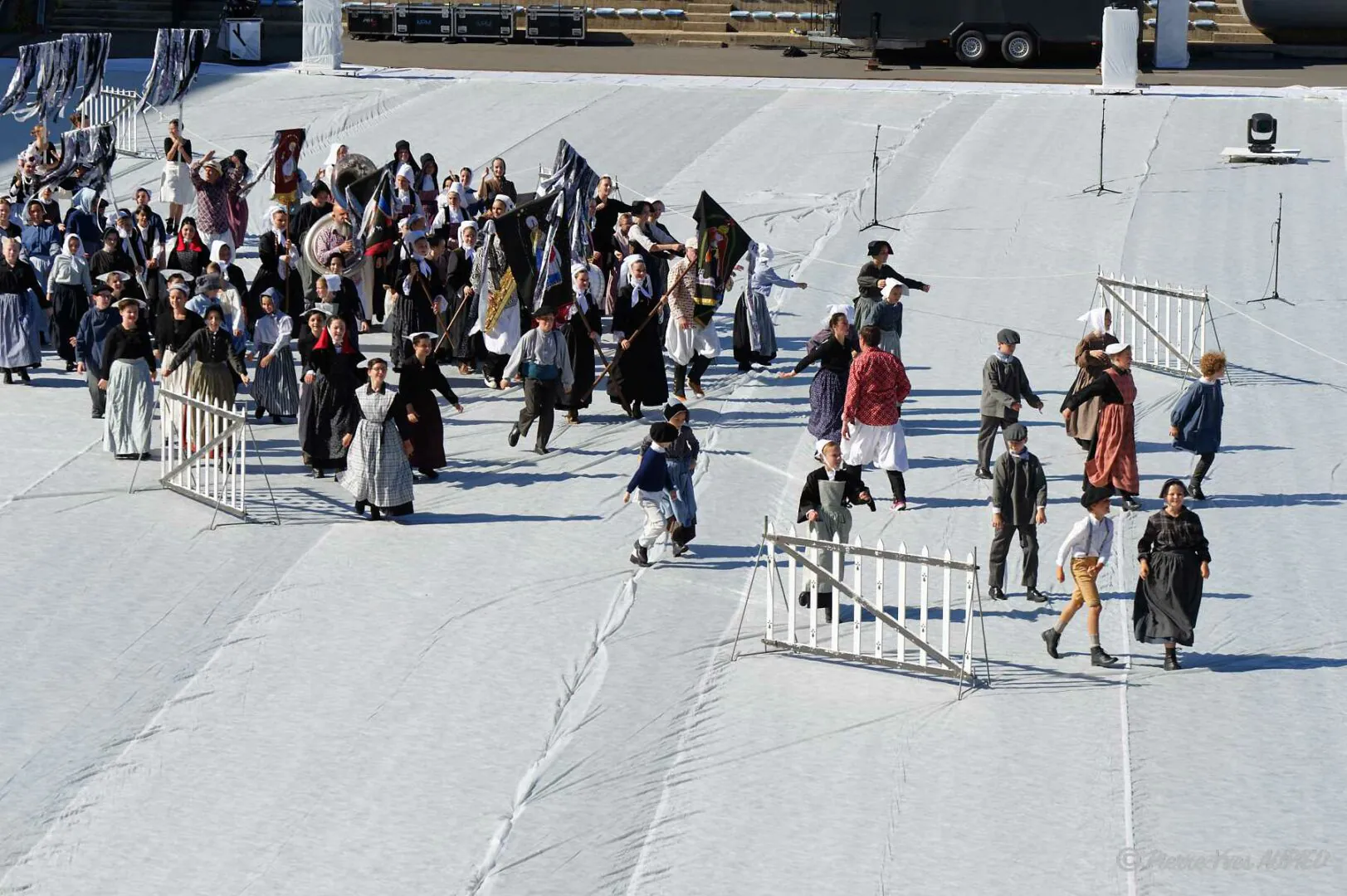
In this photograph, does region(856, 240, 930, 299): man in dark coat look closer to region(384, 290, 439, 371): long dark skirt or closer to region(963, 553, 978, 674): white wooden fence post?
region(384, 290, 439, 371): long dark skirt

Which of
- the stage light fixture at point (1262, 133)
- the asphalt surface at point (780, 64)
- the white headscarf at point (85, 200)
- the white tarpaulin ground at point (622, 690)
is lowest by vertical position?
the white tarpaulin ground at point (622, 690)

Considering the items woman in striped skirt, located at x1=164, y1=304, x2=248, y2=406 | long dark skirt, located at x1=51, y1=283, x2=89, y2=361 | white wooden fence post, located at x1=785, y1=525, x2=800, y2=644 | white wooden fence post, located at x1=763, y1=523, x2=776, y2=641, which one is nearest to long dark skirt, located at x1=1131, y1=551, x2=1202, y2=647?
white wooden fence post, located at x1=785, y1=525, x2=800, y2=644

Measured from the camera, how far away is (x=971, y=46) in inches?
1423

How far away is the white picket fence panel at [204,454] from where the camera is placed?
15.5 meters

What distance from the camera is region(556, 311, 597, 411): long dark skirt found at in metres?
17.4

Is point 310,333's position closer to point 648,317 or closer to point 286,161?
point 648,317

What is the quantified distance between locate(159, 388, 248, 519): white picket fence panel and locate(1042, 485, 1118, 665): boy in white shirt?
610 centimetres

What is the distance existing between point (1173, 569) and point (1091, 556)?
0.53 m

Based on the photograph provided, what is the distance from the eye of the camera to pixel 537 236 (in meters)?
17.7

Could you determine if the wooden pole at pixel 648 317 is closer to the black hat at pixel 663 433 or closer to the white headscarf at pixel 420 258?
the white headscarf at pixel 420 258

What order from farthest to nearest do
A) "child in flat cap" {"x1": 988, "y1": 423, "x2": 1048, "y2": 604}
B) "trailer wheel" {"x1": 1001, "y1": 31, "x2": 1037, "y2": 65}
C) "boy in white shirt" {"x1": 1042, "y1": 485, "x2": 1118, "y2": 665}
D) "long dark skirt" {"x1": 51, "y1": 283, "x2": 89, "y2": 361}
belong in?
1. "trailer wheel" {"x1": 1001, "y1": 31, "x2": 1037, "y2": 65}
2. "long dark skirt" {"x1": 51, "y1": 283, "x2": 89, "y2": 361}
3. "child in flat cap" {"x1": 988, "y1": 423, "x2": 1048, "y2": 604}
4. "boy in white shirt" {"x1": 1042, "y1": 485, "x2": 1118, "y2": 665}

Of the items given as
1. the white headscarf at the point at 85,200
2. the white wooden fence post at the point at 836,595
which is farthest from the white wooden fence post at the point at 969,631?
the white headscarf at the point at 85,200

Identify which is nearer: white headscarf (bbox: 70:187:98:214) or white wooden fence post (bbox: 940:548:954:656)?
white wooden fence post (bbox: 940:548:954:656)

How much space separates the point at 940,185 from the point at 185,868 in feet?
61.4
